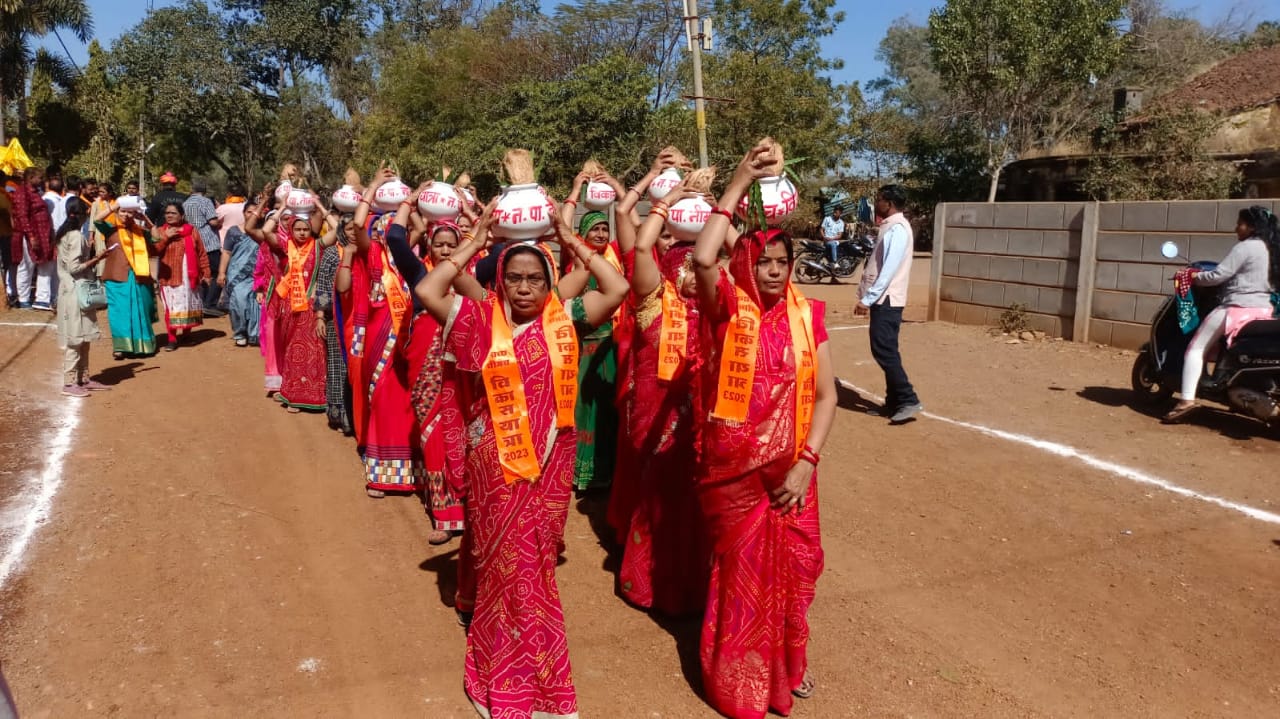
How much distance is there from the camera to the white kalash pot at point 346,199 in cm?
675

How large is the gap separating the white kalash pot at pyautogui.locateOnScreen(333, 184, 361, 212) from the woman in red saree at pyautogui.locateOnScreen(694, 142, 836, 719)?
4.06 meters

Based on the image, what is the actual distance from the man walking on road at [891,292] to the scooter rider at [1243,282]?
6.56ft

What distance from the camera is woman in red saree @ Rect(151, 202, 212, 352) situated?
11.0 metres

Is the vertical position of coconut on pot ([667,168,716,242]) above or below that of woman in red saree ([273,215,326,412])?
above

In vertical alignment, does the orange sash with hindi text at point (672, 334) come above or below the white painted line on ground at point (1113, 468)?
above

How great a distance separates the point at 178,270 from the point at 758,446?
978cm

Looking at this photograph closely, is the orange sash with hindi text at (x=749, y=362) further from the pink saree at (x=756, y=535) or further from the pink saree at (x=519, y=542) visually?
the pink saree at (x=519, y=542)

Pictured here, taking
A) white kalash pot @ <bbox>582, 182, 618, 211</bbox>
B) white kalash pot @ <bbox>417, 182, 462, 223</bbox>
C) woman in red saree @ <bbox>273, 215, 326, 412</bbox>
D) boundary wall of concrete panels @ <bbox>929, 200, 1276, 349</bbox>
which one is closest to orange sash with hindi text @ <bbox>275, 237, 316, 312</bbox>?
woman in red saree @ <bbox>273, 215, 326, 412</bbox>

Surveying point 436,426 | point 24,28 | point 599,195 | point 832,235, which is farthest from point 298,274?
point 24,28

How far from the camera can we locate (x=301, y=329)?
8.31m

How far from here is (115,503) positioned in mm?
5770

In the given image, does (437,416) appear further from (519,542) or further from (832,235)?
(832,235)

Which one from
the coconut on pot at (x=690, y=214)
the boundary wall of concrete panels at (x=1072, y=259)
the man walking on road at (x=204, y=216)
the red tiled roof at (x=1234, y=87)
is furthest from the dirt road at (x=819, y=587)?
the red tiled roof at (x=1234, y=87)

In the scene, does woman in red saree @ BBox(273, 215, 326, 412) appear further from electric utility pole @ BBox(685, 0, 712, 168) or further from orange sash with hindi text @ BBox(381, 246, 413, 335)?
electric utility pole @ BBox(685, 0, 712, 168)
